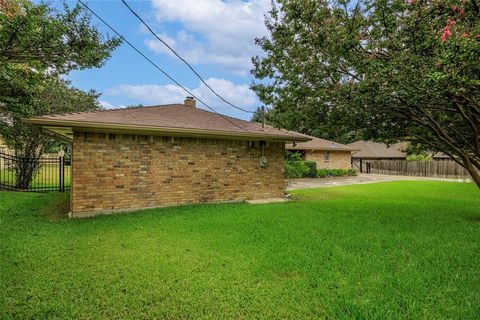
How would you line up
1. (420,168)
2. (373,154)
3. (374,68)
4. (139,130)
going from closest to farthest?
1. (374,68)
2. (139,130)
3. (420,168)
4. (373,154)

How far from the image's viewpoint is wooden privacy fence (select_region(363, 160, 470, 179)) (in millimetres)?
24547

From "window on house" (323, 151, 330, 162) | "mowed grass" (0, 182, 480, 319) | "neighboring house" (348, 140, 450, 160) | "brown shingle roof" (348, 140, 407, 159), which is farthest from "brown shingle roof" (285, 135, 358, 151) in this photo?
"mowed grass" (0, 182, 480, 319)

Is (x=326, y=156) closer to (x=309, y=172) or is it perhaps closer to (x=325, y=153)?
(x=325, y=153)

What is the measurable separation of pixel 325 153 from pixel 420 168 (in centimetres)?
904

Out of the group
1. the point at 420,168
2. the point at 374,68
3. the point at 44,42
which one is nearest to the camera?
the point at 374,68

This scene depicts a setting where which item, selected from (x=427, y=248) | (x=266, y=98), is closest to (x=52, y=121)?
(x=266, y=98)

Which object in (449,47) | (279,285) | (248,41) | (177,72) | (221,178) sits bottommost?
(279,285)

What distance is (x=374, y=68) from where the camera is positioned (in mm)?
5797

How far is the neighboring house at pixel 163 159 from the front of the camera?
7840 mm

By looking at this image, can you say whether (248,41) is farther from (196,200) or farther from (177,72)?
(196,200)

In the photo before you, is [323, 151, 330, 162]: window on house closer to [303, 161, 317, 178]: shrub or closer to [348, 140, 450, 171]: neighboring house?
[303, 161, 317, 178]: shrub

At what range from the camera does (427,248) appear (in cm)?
534

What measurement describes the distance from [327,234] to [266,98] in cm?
446

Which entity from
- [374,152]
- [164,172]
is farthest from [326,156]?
[164,172]
